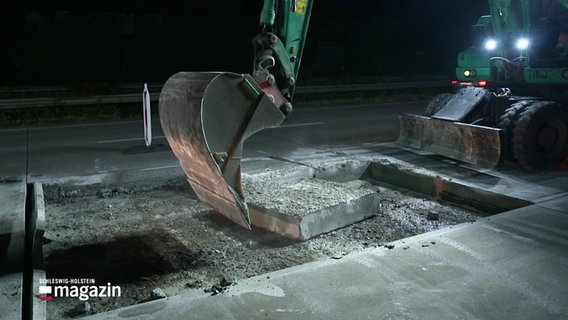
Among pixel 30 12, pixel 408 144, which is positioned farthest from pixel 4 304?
pixel 30 12

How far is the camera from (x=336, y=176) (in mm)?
8391

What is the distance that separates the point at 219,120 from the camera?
494cm

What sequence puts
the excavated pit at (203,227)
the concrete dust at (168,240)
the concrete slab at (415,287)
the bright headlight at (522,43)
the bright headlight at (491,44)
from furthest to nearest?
the bright headlight at (491,44) < the bright headlight at (522,43) < the excavated pit at (203,227) < the concrete dust at (168,240) < the concrete slab at (415,287)

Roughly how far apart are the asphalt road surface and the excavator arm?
3667 mm

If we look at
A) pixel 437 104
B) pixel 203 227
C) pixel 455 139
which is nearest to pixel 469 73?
pixel 437 104

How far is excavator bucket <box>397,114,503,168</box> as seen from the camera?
838 cm

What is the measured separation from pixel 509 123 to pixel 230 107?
223 inches

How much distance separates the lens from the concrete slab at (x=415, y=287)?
3625 mm

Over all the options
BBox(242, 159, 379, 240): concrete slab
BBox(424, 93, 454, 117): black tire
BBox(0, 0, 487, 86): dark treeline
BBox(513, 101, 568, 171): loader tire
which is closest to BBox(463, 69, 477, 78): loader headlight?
BBox(424, 93, 454, 117): black tire

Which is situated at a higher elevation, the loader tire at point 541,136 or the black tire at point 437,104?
the black tire at point 437,104

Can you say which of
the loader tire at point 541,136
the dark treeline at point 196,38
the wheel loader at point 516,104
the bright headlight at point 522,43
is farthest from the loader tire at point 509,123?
the dark treeline at point 196,38

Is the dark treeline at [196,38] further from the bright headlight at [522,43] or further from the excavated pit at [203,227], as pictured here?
the bright headlight at [522,43]

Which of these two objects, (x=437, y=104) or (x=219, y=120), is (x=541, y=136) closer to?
(x=437, y=104)

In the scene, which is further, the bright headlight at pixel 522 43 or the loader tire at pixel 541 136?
the bright headlight at pixel 522 43
